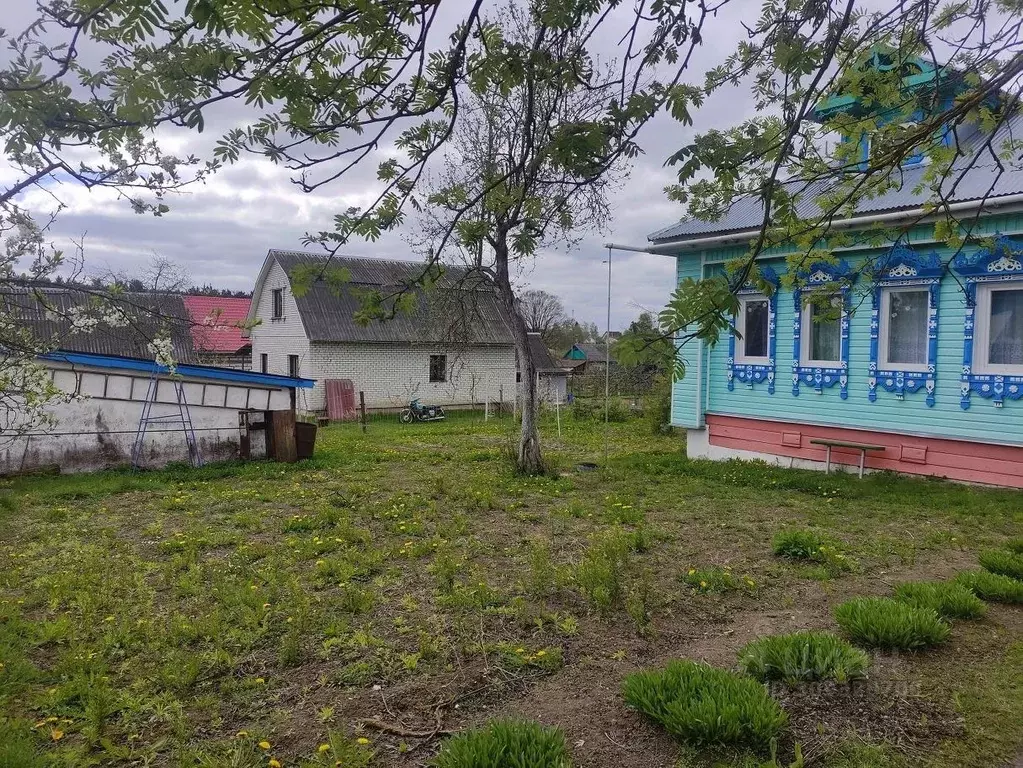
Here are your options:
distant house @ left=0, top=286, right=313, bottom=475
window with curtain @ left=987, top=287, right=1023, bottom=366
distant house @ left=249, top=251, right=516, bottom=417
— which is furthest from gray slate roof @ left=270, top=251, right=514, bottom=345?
window with curtain @ left=987, top=287, right=1023, bottom=366

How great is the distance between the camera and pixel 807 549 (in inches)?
243

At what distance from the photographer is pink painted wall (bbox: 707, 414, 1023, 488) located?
902 cm

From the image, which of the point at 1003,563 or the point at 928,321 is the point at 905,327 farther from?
the point at 1003,563

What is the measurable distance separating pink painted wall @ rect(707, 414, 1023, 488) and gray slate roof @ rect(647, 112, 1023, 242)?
318 centimetres

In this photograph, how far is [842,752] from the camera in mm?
2957

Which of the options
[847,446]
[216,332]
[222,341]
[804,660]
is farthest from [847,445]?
[222,341]

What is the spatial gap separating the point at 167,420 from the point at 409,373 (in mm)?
13968

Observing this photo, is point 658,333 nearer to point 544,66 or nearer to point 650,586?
point 544,66

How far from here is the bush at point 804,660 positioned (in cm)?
344

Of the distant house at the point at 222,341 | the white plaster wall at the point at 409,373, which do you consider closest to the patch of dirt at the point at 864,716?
the distant house at the point at 222,341

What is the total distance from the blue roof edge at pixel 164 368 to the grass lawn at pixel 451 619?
118 inches

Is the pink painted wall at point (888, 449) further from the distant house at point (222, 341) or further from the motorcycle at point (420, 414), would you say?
the distant house at point (222, 341)

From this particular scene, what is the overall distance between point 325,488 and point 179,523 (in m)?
2.61

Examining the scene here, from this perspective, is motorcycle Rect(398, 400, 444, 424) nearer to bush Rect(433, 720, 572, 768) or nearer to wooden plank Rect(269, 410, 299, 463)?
wooden plank Rect(269, 410, 299, 463)
